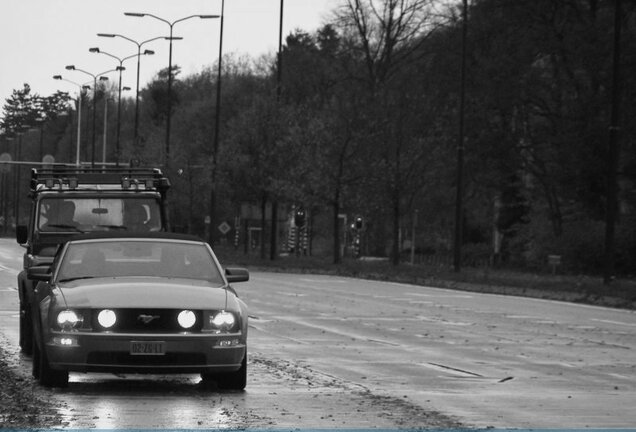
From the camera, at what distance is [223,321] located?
50.4ft

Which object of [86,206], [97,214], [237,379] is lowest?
[237,379]

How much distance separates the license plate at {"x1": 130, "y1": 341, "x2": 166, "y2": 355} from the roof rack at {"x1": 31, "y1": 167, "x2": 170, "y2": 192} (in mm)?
8055

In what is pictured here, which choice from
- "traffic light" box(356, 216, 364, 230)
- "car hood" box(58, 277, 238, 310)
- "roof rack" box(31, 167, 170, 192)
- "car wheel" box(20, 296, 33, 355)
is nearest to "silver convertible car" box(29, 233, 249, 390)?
"car hood" box(58, 277, 238, 310)

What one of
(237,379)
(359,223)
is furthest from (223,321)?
(359,223)

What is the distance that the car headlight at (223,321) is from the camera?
15320mm

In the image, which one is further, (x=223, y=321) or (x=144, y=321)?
(x=223, y=321)

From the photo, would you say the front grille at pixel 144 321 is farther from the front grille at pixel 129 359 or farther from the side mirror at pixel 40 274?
the side mirror at pixel 40 274

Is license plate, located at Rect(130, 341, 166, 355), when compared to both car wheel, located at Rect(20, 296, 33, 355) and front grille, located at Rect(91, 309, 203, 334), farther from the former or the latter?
car wheel, located at Rect(20, 296, 33, 355)

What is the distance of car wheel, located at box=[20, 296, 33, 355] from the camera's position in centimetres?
1939

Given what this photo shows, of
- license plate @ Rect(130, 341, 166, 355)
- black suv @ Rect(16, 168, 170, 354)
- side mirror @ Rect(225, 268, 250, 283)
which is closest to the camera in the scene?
license plate @ Rect(130, 341, 166, 355)

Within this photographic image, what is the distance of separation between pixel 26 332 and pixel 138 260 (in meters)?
3.71

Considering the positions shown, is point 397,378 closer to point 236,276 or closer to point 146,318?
point 236,276

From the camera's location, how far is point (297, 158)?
72.4 m

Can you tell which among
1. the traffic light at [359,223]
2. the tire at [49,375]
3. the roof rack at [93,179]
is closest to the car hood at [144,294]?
the tire at [49,375]
